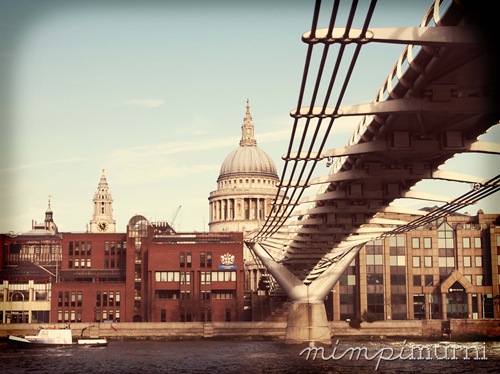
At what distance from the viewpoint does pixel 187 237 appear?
128250 millimetres

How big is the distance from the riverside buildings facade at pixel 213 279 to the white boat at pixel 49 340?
19.2 m

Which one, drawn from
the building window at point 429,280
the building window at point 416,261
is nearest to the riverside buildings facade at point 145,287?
the building window at point 416,261

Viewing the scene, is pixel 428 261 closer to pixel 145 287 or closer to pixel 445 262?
pixel 445 262

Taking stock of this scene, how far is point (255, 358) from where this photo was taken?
74.6 meters

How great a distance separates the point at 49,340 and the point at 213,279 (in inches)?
1100

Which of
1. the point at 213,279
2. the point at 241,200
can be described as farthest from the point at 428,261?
the point at 241,200

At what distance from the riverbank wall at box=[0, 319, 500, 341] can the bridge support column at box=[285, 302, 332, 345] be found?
19.5 metres

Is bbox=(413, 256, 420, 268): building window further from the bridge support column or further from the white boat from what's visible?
the white boat

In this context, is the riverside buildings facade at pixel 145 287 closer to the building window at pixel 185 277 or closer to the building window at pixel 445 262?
the building window at pixel 185 277

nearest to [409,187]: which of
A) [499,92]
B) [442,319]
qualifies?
[499,92]

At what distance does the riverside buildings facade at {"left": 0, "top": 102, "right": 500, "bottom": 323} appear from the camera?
117m

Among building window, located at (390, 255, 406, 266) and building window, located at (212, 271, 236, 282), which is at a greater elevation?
building window, located at (390, 255, 406, 266)

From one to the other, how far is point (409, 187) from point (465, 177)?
5.77 meters

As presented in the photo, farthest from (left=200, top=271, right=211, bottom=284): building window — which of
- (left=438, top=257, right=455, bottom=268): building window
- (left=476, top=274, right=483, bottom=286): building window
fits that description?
(left=476, top=274, right=483, bottom=286): building window
